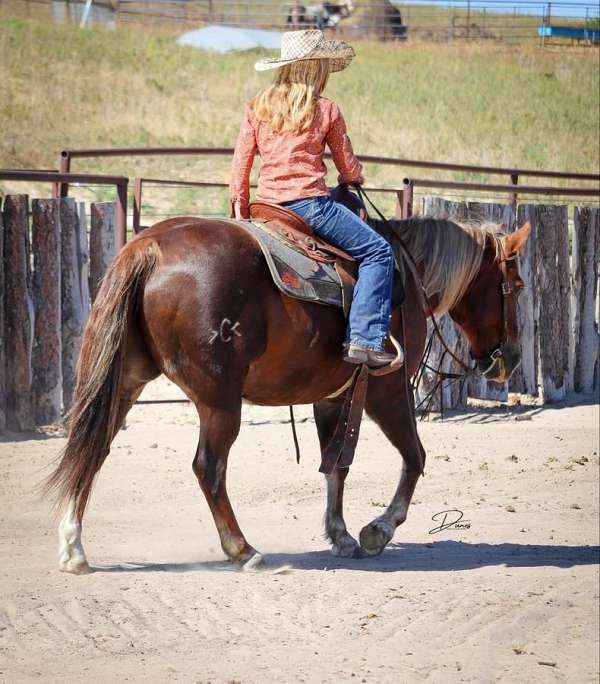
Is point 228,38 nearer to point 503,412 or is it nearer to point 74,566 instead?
point 503,412

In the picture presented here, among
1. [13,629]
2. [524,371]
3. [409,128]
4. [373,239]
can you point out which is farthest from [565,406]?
[409,128]

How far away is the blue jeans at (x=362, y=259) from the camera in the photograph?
17.3 feet

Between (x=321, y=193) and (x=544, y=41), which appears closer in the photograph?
(x=321, y=193)

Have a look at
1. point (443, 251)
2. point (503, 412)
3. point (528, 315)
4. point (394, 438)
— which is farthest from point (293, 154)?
point (528, 315)

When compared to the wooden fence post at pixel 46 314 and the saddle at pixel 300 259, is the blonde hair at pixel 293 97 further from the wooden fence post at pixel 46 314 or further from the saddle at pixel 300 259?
the wooden fence post at pixel 46 314

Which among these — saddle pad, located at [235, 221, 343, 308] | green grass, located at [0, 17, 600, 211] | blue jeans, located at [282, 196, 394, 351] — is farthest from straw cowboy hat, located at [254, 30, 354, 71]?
green grass, located at [0, 17, 600, 211]

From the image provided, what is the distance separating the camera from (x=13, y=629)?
4227 mm

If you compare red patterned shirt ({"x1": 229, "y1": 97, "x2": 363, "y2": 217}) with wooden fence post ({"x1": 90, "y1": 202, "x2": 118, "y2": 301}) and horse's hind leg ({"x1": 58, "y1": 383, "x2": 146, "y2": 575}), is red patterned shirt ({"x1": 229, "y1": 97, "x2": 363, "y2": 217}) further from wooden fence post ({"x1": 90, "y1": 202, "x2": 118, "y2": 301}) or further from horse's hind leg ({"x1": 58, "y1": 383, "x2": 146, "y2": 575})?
wooden fence post ({"x1": 90, "y1": 202, "x2": 118, "y2": 301})

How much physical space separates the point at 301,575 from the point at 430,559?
3.07ft

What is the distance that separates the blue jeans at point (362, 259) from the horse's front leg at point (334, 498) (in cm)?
75

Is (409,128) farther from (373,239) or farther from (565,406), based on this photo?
(373,239)

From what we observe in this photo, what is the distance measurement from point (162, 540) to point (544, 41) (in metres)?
15.0

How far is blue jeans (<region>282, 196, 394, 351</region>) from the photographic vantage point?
5.27m

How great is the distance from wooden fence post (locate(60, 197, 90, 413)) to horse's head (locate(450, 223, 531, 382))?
10.5ft
